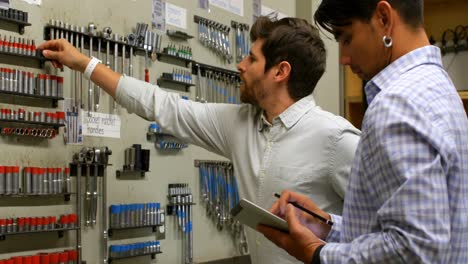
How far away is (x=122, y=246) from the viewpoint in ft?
8.52

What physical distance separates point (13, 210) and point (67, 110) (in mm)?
453

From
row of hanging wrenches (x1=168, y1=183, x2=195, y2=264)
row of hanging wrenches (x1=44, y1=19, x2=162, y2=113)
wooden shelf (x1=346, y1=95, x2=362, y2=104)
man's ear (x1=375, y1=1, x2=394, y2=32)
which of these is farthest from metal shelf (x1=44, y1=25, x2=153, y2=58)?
wooden shelf (x1=346, y1=95, x2=362, y2=104)

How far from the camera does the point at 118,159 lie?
8.65ft

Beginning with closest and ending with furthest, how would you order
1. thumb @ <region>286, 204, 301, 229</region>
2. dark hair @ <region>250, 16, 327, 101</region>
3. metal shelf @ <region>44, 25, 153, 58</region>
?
thumb @ <region>286, 204, 301, 229</region> → dark hair @ <region>250, 16, 327, 101</region> → metal shelf @ <region>44, 25, 153, 58</region>

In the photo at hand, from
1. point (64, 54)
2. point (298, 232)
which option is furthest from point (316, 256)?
point (64, 54)

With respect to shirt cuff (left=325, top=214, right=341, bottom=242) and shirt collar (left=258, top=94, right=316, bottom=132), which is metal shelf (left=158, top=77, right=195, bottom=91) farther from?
shirt cuff (left=325, top=214, right=341, bottom=242)

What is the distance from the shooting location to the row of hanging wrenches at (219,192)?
310cm

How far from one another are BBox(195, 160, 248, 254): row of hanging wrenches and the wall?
4 centimetres

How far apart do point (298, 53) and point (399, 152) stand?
112 centimetres

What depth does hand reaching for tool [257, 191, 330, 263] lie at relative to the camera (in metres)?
1.19

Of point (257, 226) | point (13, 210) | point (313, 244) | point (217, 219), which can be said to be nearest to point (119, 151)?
point (13, 210)

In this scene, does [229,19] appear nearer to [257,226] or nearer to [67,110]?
[67,110]

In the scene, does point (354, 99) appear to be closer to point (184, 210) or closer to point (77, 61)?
point (184, 210)

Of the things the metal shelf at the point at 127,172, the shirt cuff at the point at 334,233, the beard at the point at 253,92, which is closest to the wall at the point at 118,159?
the metal shelf at the point at 127,172
